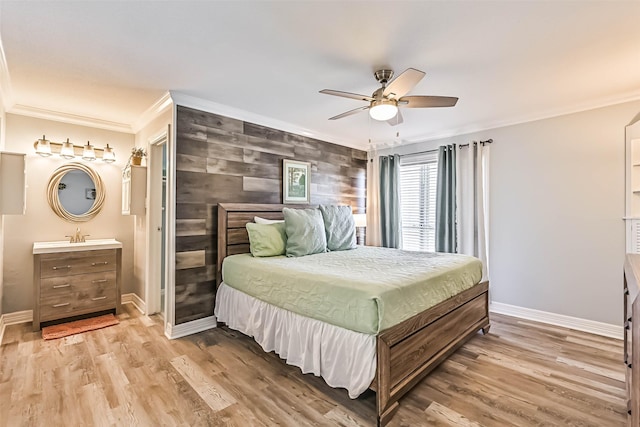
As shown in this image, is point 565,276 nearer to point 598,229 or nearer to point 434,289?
point 598,229

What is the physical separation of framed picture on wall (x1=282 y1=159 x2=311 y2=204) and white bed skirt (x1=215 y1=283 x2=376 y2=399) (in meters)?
1.58

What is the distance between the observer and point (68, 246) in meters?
3.30

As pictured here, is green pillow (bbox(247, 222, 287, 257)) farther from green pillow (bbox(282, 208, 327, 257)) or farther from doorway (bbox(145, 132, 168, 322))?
doorway (bbox(145, 132, 168, 322))

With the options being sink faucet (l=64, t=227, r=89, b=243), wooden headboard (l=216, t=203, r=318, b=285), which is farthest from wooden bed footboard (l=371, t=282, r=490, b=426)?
sink faucet (l=64, t=227, r=89, b=243)

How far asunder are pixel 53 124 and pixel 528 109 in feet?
18.5

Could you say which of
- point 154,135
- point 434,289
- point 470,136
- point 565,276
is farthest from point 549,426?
point 154,135

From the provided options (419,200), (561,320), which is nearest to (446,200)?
(419,200)

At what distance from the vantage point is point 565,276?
333 centimetres

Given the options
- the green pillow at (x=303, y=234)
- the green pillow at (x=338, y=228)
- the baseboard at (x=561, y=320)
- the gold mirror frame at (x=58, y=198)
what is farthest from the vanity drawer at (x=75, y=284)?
the baseboard at (x=561, y=320)

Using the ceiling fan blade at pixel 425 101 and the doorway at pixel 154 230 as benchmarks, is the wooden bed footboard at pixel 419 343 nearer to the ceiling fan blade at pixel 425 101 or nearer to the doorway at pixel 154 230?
the ceiling fan blade at pixel 425 101

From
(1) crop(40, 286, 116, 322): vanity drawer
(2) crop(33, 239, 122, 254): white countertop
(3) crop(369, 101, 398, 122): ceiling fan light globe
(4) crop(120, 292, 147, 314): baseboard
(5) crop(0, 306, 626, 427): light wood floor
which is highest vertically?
(3) crop(369, 101, 398, 122): ceiling fan light globe

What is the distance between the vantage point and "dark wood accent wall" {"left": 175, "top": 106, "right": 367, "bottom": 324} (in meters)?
3.07

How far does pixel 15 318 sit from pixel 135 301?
1149 mm

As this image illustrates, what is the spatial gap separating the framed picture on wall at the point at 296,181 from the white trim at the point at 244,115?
451 millimetres
